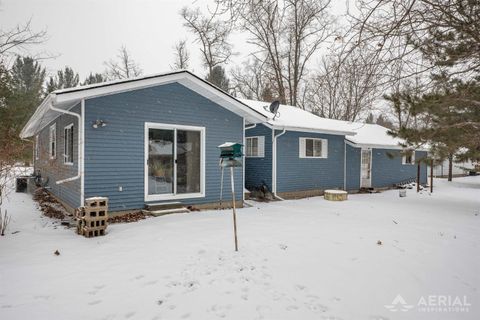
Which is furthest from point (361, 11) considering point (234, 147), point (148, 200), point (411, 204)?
point (411, 204)

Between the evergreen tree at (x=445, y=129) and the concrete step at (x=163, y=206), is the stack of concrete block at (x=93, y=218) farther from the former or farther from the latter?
the evergreen tree at (x=445, y=129)

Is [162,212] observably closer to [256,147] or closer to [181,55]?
[256,147]

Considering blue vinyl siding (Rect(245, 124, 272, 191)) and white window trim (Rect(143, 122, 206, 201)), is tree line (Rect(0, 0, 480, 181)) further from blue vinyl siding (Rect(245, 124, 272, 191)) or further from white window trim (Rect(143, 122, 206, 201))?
blue vinyl siding (Rect(245, 124, 272, 191))

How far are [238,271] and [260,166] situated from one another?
312 inches

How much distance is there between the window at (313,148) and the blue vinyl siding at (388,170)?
4432 mm

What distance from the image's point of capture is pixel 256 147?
1230cm

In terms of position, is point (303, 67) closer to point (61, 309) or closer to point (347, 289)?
point (347, 289)

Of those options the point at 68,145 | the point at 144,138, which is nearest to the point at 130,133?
the point at 144,138

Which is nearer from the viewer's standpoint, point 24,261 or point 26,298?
point 26,298

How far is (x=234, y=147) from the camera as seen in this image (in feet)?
16.9

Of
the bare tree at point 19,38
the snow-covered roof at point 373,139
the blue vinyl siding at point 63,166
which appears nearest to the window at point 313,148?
the snow-covered roof at point 373,139

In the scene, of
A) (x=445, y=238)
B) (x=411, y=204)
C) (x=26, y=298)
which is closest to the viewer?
(x=26, y=298)

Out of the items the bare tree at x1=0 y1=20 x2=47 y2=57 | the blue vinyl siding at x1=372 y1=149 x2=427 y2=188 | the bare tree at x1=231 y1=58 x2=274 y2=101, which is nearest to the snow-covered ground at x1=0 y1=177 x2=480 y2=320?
the bare tree at x1=0 y1=20 x2=47 y2=57

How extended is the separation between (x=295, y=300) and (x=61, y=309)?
8.73 feet
